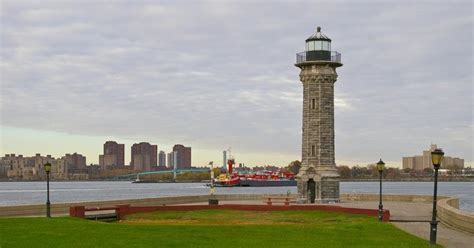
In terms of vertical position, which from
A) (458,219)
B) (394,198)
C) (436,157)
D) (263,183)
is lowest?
(263,183)

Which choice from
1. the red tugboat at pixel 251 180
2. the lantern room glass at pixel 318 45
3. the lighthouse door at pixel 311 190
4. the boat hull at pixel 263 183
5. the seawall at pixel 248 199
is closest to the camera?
the seawall at pixel 248 199

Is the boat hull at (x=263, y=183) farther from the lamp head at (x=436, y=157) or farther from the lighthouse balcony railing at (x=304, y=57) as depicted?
the lamp head at (x=436, y=157)

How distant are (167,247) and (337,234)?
24.0ft

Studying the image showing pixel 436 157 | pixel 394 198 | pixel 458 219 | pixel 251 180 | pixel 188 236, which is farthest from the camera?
pixel 251 180

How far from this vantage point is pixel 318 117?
51.0m

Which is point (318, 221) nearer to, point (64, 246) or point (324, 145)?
point (324, 145)

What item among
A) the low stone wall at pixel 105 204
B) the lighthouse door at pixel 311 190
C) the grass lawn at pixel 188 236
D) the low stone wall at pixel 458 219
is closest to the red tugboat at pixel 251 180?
the low stone wall at pixel 105 204

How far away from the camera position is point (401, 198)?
57594mm

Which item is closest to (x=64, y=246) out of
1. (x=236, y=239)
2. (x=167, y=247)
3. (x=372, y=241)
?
(x=167, y=247)

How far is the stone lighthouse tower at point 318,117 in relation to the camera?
168ft

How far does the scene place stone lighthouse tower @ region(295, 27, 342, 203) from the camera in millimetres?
51125

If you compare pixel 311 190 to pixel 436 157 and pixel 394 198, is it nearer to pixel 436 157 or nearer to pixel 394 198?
pixel 394 198

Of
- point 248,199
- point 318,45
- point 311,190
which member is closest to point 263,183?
point 248,199

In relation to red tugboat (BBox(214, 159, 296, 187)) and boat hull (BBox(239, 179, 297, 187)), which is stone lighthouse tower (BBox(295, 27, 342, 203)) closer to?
red tugboat (BBox(214, 159, 296, 187))
